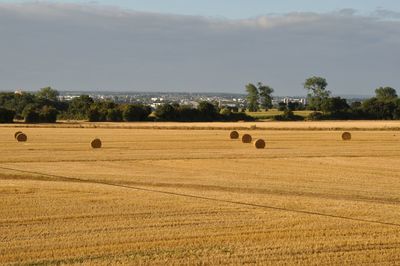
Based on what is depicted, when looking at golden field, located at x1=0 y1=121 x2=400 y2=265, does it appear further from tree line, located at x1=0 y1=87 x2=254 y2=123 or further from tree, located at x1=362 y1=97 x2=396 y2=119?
tree, located at x1=362 y1=97 x2=396 y2=119

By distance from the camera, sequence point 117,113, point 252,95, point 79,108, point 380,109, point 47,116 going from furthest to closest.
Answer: point 252,95, point 79,108, point 380,109, point 117,113, point 47,116

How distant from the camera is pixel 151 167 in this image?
29.2 m

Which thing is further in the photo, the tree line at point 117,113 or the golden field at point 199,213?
the tree line at point 117,113

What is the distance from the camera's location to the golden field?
1181cm

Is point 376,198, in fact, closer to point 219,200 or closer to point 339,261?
point 219,200

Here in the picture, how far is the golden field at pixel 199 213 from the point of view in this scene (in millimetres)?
11812

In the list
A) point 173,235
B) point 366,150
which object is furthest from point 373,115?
point 173,235

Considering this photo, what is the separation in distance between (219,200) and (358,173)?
9.74 metres

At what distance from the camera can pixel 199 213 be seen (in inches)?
620

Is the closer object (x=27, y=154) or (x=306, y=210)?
(x=306, y=210)

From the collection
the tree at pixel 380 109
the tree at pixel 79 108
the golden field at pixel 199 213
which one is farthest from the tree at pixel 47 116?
the golden field at pixel 199 213

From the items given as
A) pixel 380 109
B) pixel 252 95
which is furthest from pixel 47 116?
pixel 252 95

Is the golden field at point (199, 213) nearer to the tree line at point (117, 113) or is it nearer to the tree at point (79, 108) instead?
the tree line at point (117, 113)

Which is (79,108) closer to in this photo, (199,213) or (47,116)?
(47,116)
